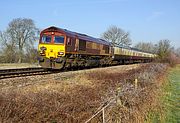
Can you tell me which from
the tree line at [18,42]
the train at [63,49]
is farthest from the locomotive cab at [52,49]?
the tree line at [18,42]

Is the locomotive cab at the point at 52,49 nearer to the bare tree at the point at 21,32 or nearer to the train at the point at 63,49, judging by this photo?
the train at the point at 63,49

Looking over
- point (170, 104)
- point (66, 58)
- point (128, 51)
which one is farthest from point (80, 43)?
point (128, 51)

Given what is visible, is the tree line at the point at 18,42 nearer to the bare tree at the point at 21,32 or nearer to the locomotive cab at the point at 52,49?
the bare tree at the point at 21,32

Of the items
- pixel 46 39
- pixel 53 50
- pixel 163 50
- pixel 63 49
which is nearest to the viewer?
pixel 63 49

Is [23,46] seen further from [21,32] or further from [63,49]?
[63,49]

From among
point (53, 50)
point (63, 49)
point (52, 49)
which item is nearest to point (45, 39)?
point (52, 49)

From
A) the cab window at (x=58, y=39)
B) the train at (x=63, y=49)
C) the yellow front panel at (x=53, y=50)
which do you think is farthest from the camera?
the cab window at (x=58, y=39)

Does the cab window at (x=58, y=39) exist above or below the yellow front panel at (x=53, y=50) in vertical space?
above

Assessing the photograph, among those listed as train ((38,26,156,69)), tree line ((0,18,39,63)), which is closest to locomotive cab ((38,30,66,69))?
train ((38,26,156,69))

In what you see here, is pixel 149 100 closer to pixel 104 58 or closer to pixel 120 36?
pixel 104 58

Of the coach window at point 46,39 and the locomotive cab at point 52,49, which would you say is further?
the coach window at point 46,39

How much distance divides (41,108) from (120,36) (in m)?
99.8

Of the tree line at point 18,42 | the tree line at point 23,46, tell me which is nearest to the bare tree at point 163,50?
the tree line at point 23,46

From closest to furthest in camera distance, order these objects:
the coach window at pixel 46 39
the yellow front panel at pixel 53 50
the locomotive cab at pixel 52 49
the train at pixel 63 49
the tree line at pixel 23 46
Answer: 1. the locomotive cab at pixel 52 49
2. the train at pixel 63 49
3. the yellow front panel at pixel 53 50
4. the coach window at pixel 46 39
5. the tree line at pixel 23 46
